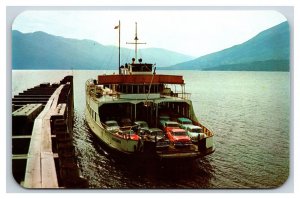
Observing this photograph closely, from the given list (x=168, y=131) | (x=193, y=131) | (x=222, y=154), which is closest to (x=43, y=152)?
(x=168, y=131)

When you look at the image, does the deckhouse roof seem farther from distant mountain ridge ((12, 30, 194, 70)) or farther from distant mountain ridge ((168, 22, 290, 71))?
distant mountain ridge ((12, 30, 194, 70))

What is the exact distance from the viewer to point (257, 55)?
1672cm

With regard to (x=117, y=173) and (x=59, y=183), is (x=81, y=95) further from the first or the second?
(x=59, y=183)

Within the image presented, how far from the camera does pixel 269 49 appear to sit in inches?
558

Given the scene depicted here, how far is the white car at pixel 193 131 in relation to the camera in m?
17.2

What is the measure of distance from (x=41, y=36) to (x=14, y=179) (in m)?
5.12

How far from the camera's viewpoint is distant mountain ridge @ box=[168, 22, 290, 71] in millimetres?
12453

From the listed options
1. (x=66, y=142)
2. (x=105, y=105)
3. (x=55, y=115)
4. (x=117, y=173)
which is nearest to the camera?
(x=66, y=142)

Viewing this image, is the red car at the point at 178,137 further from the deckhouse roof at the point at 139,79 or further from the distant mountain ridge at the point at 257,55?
the distant mountain ridge at the point at 257,55

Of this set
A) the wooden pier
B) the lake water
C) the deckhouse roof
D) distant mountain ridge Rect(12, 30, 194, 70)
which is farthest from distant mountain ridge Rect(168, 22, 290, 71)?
the wooden pier

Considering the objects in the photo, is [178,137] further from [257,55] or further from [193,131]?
[257,55]
